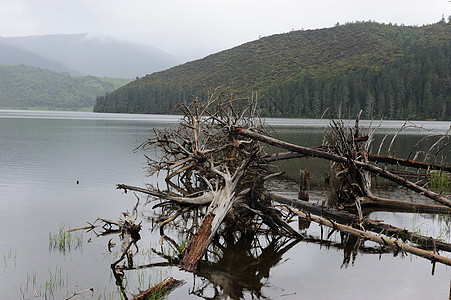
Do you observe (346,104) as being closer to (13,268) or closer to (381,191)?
(381,191)

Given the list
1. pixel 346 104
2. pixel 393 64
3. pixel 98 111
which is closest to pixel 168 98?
pixel 98 111

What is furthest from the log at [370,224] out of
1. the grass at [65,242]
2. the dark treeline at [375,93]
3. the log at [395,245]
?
the dark treeline at [375,93]

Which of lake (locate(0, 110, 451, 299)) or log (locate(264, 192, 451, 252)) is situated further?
log (locate(264, 192, 451, 252))

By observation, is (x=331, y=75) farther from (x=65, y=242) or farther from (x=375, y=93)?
(x=65, y=242)

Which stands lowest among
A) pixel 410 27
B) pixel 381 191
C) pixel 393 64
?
pixel 381 191

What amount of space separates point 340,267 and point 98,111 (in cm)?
19641

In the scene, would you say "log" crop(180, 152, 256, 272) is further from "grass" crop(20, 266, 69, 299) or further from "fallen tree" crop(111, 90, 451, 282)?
"grass" crop(20, 266, 69, 299)

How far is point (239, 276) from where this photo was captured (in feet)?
25.8

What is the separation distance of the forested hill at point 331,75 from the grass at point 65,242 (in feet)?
338

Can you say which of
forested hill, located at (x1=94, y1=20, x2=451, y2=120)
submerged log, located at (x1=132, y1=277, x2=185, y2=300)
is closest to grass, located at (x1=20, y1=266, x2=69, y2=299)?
submerged log, located at (x1=132, y1=277, x2=185, y2=300)

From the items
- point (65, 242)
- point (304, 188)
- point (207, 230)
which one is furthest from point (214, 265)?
point (304, 188)

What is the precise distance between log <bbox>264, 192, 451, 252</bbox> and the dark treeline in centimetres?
11310

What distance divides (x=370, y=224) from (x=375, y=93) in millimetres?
129843

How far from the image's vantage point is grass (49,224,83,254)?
368 inches
